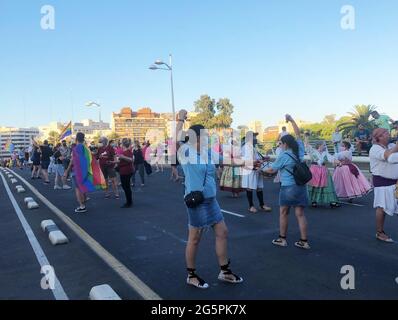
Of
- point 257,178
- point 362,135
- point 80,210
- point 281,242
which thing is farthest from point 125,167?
point 362,135

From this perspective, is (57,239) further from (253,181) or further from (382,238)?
(382,238)

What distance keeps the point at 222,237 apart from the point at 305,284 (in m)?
1.11

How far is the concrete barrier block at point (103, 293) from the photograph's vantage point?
168 inches

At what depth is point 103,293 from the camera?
14.3ft

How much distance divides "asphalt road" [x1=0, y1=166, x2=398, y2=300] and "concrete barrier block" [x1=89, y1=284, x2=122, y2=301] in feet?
0.53

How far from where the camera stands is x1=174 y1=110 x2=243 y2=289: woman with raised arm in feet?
15.1

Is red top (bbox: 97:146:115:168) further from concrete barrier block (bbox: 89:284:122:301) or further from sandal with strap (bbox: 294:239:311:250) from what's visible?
concrete barrier block (bbox: 89:284:122:301)

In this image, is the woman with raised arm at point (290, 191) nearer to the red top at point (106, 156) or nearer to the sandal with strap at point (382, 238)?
the sandal with strap at point (382, 238)

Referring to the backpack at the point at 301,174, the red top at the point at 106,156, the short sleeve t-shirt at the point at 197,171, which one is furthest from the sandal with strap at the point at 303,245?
the red top at the point at 106,156

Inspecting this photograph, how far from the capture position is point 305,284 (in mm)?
4715

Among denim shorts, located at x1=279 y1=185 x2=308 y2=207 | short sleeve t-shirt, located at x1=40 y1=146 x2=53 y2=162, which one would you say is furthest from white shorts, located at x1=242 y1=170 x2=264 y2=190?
short sleeve t-shirt, located at x1=40 y1=146 x2=53 y2=162

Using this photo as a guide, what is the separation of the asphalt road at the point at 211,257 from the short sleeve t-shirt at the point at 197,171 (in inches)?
45.8

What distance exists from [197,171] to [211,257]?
1.82 m
